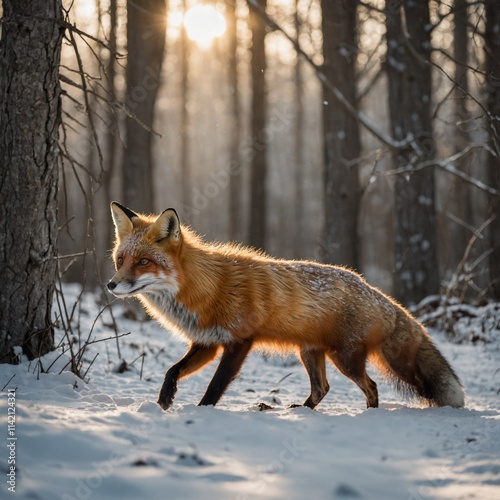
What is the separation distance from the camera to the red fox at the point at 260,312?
4.91 metres

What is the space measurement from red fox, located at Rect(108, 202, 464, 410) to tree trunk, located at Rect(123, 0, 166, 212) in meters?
6.42

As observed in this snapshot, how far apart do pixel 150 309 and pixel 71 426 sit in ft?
5.76

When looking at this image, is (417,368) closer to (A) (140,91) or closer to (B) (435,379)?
(B) (435,379)

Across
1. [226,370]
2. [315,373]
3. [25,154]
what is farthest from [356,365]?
[25,154]

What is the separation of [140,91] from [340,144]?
160 inches

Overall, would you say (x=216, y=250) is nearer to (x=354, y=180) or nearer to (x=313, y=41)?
(x=354, y=180)

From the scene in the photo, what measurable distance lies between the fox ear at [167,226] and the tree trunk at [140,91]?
6.43m

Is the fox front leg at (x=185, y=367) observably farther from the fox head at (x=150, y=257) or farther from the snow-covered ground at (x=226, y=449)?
the fox head at (x=150, y=257)

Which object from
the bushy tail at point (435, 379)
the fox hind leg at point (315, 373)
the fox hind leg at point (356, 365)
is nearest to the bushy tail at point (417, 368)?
the bushy tail at point (435, 379)

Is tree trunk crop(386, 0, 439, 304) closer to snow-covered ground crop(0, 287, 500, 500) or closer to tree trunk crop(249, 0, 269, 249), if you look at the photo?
Answer: tree trunk crop(249, 0, 269, 249)

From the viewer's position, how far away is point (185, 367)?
5.05 metres

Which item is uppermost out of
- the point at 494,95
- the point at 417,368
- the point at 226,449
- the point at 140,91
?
the point at 140,91

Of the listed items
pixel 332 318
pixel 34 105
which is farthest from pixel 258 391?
pixel 34 105

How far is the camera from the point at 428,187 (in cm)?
1080
